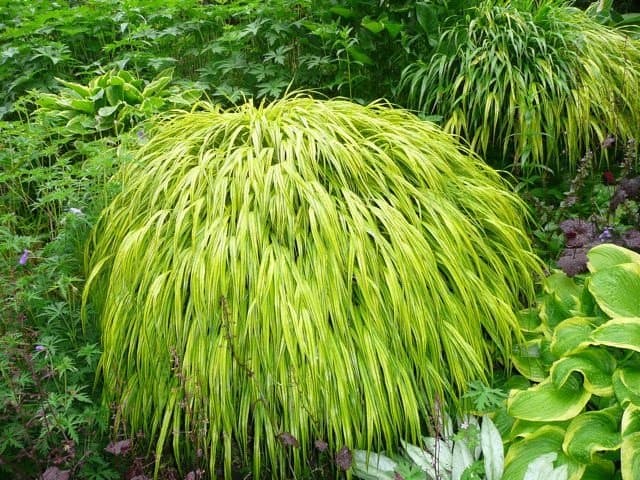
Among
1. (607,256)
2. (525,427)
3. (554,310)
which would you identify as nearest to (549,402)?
(525,427)

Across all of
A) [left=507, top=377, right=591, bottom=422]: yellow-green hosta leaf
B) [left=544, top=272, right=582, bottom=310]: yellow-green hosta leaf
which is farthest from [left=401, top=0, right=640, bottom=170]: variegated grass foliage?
[left=507, top=377, right=591, bottom=422]: yellow-green hosta leaf

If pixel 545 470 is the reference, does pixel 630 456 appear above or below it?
above

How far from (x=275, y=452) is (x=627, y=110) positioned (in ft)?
8.78

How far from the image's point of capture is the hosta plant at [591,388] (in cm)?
170

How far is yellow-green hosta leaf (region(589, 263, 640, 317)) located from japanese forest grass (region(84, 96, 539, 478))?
0.98 ft

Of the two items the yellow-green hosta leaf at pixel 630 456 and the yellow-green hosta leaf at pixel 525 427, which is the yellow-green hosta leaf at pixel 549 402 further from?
the yellow-green hosta leaf at pixel 630 456

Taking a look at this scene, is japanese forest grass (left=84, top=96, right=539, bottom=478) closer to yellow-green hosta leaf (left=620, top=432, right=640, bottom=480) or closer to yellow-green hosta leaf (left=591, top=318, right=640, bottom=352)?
yellow-green hosta leaf (left=591, top=318, right=640, bottom=352)

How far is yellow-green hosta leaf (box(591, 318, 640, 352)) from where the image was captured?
1751mm

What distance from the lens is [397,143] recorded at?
2.32 meters

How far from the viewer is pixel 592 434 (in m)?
1.73

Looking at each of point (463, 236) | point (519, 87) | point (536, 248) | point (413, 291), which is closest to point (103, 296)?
point (413, 291)

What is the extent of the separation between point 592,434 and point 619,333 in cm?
29

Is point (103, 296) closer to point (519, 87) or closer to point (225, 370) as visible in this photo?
point (225, 370)

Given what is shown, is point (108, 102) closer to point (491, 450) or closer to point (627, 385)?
point (491, 450)
